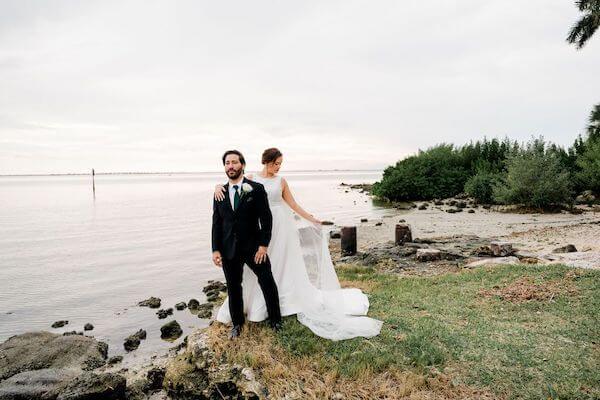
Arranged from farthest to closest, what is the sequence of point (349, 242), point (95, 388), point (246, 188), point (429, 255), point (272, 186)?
1. point (349, 242)
2. point (429, 255)
3. point (272, 186)
4. point (95, 388)
5. point (246, 188)

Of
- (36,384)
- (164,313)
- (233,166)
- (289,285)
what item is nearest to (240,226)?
(233,166)

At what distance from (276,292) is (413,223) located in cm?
1975

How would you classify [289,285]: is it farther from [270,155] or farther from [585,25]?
[585,25]

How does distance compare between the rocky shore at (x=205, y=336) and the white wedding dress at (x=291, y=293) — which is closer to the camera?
the rocky shore at (x=205, y=336)

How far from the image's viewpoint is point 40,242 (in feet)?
81.6

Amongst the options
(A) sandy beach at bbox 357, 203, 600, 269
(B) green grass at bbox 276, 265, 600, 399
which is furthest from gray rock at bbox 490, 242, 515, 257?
(B) green grass at bbox 276, 265, 600, 399

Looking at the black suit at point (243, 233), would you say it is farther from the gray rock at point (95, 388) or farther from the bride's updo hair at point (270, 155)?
the gray rock at point (95, 388)

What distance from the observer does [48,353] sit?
364 inches

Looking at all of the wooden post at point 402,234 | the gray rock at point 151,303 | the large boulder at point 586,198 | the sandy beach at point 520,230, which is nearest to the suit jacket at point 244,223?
the gray rock at point 151,303

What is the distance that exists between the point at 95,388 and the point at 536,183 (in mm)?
26620

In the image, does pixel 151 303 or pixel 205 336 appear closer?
pixel 205 336

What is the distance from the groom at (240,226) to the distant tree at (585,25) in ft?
109

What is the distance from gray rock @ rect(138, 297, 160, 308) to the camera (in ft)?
42.8

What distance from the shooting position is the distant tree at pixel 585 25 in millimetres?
29500
